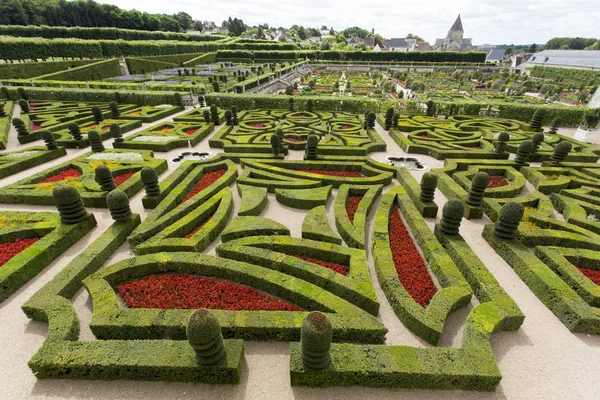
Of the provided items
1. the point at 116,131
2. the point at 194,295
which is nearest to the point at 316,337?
the point at 194,295

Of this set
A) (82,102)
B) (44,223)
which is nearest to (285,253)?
(44,223)

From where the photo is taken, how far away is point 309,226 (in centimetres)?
1238

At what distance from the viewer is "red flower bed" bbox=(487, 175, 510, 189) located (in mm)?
16734

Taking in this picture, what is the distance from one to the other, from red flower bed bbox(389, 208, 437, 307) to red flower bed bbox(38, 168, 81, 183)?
18175mm

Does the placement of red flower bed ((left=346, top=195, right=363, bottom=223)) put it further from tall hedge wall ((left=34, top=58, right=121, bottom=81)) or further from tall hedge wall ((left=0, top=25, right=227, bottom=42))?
tall hedge wall ((left=0, top=25, right=227, bottom=42))

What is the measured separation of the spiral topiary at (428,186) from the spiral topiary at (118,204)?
13.5m

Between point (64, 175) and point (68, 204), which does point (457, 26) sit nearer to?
point (64, 175)

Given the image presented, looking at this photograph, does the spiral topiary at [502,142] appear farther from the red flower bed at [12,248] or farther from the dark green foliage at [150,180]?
the red flower bed at [12,248]

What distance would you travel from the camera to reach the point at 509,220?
37.1 feet

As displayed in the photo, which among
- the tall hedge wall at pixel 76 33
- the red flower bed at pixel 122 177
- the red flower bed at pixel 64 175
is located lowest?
the red flower bed at pixel 64 175

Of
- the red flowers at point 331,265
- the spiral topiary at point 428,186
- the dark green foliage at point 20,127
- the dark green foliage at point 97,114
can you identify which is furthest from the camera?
the dark green foliage at point 97,114

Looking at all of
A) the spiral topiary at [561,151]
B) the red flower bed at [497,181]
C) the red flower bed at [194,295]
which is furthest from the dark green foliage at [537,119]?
the red flower bed at [194,295]

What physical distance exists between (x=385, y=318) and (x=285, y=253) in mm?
4260

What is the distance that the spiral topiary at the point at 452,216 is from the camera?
1134 centimetres
